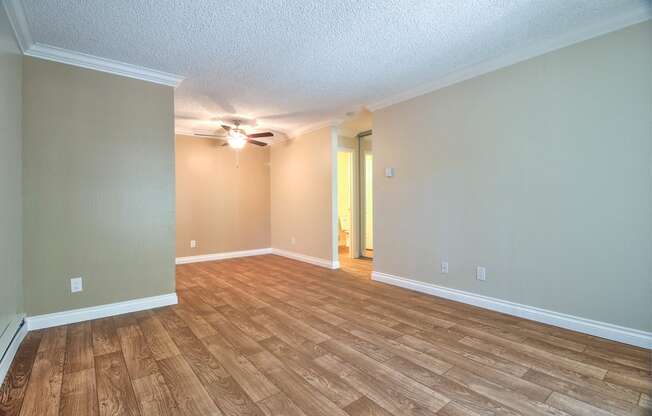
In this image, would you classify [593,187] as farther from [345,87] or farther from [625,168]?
[345,87]

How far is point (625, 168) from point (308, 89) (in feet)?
10.0

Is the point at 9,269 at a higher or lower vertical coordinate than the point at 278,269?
higher

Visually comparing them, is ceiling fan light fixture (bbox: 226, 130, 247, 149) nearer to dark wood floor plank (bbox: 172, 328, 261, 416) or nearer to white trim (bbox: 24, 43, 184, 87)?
white trim (bbox: 24, 43, 184, 87)

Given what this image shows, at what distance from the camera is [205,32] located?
7.84 ft

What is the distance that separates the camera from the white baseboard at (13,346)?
6.13 feet

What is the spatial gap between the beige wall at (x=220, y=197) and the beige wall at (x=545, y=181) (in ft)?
11.8

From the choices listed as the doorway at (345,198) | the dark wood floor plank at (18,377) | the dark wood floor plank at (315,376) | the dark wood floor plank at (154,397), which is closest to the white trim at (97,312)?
the dark wood floor plank at (18,377)

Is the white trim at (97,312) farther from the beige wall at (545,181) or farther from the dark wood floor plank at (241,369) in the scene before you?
the beige wall at (545,181)

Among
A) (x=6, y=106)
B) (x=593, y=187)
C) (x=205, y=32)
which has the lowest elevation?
(x=593, y=187)

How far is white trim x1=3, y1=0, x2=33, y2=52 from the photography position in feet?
6.66

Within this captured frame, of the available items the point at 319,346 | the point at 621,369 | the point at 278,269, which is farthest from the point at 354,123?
the point at 621,369

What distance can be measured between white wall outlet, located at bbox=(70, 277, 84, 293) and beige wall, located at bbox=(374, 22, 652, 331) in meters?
3.54

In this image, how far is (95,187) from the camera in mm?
2877

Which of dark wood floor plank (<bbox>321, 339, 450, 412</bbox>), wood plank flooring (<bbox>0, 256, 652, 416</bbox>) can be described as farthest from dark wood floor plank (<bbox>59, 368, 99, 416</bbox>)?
dark wood floor plank (<bbox>321, 339, 450, 412</bbox>)
